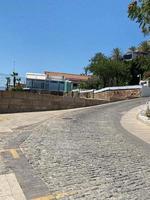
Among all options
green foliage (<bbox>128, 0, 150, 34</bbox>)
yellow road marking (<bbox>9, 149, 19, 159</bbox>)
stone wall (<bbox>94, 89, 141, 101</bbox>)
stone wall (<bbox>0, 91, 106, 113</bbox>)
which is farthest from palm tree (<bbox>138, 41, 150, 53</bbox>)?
stone wall (<bbox>94, 89, 141, 101</bbox>)

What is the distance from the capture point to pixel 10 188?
741 centimetres

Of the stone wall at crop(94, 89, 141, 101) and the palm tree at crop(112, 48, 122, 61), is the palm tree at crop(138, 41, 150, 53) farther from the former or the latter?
the palm tree at crop(112, 48, 122, 61)

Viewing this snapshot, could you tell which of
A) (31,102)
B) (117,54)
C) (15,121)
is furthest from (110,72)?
(15,121)

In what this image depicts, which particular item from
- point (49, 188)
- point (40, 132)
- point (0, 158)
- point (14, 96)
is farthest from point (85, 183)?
point (14, 96)

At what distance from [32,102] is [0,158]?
21476mm

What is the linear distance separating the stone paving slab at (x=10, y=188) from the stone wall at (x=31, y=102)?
21.3 meters

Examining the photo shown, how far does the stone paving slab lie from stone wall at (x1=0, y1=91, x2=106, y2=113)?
21.3 meters

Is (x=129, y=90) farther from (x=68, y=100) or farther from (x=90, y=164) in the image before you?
(x=90, y=164)

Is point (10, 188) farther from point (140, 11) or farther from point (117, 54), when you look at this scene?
point (117, 54)

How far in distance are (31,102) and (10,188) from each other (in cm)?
2414

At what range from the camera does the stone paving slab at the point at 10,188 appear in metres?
6.83

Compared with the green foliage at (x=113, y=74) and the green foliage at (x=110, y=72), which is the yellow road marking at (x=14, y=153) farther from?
the green foliage at (x=110, y=72)

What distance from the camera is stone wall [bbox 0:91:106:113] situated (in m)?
29.6

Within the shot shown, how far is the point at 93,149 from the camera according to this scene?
11828 mm
